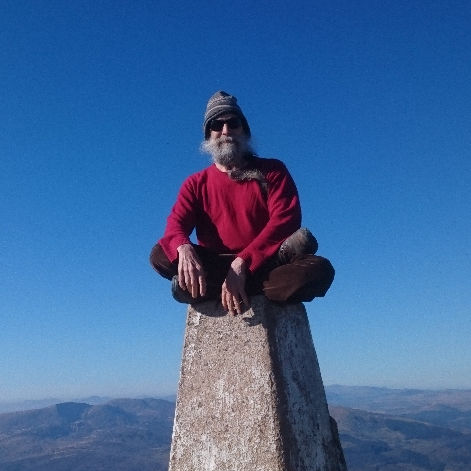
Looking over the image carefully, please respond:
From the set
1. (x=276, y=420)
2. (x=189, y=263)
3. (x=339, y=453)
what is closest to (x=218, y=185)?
(x=189, y=263)

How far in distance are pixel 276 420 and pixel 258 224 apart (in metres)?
1.45

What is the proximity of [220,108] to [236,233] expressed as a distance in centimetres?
102

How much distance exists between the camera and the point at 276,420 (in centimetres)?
329

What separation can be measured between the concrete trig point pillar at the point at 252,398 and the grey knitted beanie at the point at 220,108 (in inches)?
58.5

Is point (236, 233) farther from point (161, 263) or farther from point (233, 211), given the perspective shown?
point (161, 263)

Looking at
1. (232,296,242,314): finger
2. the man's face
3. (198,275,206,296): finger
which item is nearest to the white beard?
the man's face

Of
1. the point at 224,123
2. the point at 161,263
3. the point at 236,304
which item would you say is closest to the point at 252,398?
the point at 236,304

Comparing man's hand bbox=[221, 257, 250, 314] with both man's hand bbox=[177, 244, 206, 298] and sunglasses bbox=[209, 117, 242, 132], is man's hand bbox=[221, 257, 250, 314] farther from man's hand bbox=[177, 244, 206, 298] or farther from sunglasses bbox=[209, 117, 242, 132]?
sunglasses bbox=[209, 117, 242, 132]

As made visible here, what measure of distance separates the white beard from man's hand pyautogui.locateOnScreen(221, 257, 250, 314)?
95 cm

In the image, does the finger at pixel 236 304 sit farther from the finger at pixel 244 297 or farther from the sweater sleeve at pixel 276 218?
the sweater sleeve at pixel 276 218

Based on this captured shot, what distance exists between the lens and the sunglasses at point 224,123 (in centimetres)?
407

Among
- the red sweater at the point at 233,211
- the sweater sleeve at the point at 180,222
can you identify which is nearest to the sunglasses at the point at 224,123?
the red sweater at the point at 233,211

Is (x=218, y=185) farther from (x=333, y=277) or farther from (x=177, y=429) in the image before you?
(x=177, y=429)

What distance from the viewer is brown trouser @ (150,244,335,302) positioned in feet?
11.3
